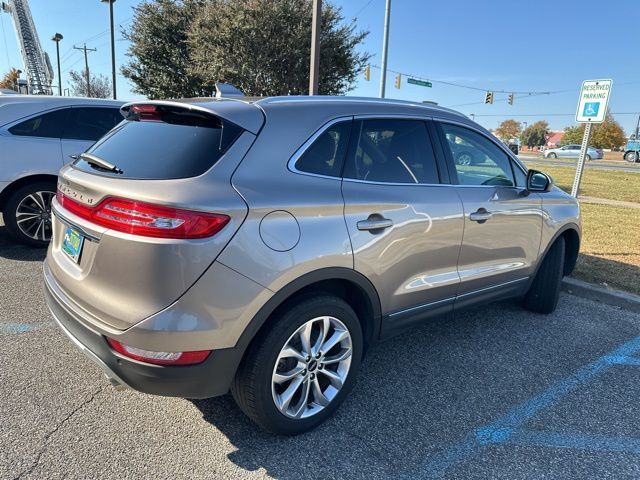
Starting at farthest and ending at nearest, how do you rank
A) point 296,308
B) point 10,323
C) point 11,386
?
1. point 10,323
2. point 11,386
3. point 296,308

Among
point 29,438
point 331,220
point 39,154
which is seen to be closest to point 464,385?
point 331,220

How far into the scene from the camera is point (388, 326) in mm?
2949

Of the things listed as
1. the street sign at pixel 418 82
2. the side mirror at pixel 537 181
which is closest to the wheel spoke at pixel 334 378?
the side mirror at pixel 537 181

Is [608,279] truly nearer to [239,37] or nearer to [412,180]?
[412,180]

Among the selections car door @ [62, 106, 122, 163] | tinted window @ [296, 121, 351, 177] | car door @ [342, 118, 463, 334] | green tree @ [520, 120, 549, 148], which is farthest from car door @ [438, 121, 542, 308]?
green tree @ [520, 120, 549, 148]

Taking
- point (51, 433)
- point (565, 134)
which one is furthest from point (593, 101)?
point (565, 134)

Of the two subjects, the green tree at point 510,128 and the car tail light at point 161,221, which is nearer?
the car tail light at point 161,221

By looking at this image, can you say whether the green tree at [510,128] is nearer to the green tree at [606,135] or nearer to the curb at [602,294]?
the green tree at [606,135]

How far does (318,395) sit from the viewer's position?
2.63 meters

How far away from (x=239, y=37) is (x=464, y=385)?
1164cm

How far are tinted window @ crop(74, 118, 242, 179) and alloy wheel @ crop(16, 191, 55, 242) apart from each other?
3.58 meters

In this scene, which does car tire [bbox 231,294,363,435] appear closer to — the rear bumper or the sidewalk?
the rear bumper

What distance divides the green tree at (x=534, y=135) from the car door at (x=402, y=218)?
117204 millimetres

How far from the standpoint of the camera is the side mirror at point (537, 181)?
3910 mm
